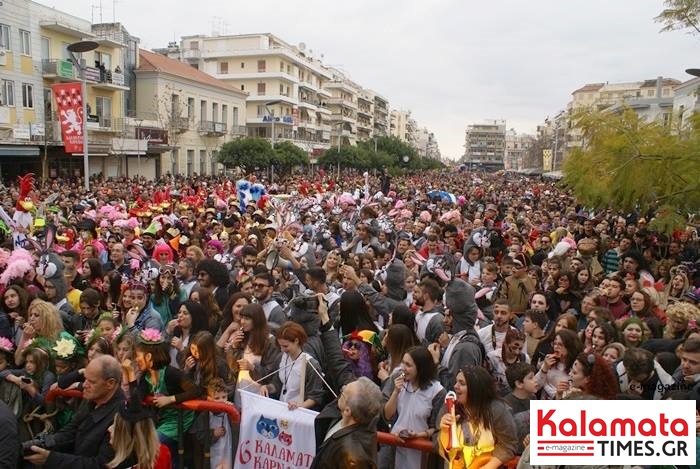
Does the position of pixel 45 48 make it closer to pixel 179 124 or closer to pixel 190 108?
pixel 179 124

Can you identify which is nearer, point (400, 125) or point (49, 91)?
point (49, 91)

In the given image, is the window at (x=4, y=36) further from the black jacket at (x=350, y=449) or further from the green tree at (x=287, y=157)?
the black jacket at (x=350, y=449)

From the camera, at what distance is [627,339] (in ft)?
16.9

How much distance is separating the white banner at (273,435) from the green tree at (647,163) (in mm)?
7756

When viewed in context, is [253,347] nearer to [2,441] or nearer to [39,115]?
[2,441]

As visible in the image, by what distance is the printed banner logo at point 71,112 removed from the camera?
2048 centimetres

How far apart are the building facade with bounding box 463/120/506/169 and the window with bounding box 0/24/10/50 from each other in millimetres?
162531

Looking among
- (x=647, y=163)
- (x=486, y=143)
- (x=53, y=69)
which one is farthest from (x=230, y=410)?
(x=486, y=143)

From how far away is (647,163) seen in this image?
32.1 ft

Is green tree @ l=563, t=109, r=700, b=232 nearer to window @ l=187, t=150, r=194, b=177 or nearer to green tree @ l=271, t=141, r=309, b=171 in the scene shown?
green tree @ l=271, t=141, r=309, b=171

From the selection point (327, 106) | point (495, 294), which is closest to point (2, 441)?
point (495, 294)

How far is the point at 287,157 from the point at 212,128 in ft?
33.0

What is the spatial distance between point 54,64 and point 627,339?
109ft

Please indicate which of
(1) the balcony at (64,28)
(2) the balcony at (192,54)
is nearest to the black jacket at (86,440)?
(1) the balcony at (64,28)
